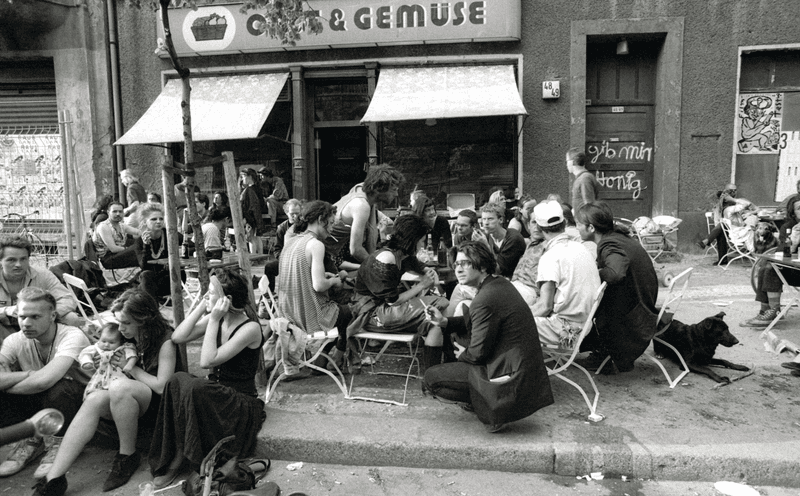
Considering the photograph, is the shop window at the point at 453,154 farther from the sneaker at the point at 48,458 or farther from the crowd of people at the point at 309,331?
the sneaker at the point at 48,458

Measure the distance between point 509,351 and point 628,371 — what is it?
1501 millimetres

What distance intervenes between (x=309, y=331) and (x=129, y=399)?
1371 mm

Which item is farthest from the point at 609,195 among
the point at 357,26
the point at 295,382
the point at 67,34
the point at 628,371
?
the point at 67,34

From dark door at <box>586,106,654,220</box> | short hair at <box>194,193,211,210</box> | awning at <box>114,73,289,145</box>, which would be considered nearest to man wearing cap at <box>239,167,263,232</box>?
awning at <box>114,73,289,145</box>

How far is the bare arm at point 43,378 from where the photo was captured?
3463 millimetres

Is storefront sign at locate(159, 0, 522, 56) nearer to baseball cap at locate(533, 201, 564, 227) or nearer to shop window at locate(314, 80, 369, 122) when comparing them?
shop window at locate(314, 80, 369, 122)

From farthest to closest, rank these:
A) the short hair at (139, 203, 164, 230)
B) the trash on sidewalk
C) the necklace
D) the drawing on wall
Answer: the drawing on wall < the short hair at (139, 203, 164, 230) < the necklace < the trash on sidewalk

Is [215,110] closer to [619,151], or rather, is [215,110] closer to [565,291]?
[619,151]

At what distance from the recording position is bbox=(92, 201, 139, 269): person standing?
21.6 ft

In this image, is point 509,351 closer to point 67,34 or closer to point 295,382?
point 295,382

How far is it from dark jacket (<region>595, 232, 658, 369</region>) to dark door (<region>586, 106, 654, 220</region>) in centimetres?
633

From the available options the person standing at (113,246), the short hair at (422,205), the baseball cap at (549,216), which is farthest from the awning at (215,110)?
the baseball cap at (549,216)

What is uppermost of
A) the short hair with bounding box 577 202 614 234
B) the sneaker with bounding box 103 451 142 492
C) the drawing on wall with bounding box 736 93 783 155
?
the drawing on wall with bounding box 736 93 783 155

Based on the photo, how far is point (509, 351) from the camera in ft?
11.5
